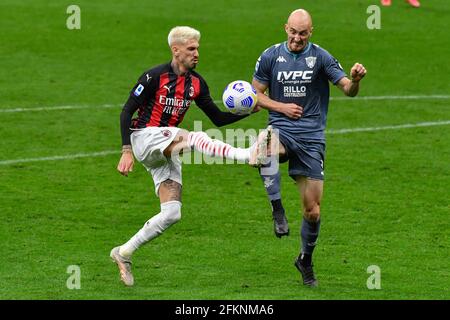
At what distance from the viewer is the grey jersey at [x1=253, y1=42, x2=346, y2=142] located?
1352 cm

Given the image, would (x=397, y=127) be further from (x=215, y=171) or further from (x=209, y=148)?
(x=209, y=148)

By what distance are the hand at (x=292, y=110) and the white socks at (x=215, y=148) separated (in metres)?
0.83

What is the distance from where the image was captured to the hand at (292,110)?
44.2 ft

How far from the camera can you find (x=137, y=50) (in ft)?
102

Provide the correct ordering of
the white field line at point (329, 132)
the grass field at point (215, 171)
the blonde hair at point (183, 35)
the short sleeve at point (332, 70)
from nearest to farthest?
the blonde hair at point (183, 35) < the short sleeve at point (332, 70) < the grass field at point (215, 171) < the white field line at point (329, 132)

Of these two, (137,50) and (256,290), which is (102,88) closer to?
(137,50)

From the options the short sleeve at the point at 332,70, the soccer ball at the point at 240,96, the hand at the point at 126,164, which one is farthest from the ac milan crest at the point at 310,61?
the hand at the point at 126,164

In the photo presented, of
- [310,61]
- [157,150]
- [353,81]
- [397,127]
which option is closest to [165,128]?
[157,150]

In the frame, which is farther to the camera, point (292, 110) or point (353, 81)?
point (292, 110)

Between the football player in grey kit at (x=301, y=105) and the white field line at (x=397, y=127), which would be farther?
the white field line at (x=397, y=127)

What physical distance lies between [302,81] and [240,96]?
777 mm

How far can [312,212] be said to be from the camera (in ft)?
44.6

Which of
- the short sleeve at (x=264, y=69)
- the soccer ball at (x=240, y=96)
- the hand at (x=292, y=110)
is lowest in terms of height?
the hand at (x=292, y=110)

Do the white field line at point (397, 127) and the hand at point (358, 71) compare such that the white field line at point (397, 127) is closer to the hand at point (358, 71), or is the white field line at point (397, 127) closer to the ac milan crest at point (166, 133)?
the ac milan crest at point (166, 133)
